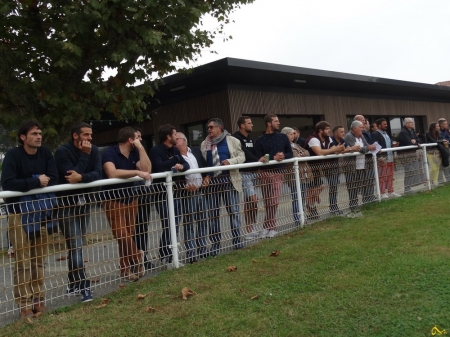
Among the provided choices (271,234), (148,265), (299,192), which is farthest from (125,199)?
(299,192)

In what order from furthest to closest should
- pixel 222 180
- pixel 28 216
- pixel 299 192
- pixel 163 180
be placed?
1. pixel 299 192
2. pixel 222 180
3. pixel 163 180
4. pixel 28 216

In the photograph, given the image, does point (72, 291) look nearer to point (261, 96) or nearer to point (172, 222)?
point (172, 222)

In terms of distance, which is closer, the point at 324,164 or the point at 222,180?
the point at 222,180

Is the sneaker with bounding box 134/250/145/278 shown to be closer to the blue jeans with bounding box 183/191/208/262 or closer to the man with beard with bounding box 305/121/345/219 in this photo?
the blue jeans with bounding box 183/191/208/262

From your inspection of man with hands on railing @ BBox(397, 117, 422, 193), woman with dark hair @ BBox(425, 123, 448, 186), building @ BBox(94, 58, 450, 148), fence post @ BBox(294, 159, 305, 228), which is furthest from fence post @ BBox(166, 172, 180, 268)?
woman with dark hair @ BBox(425, 123, 448, 186)

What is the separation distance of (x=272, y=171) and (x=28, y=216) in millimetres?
3495

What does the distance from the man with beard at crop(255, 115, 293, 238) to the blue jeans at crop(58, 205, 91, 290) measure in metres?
2.70

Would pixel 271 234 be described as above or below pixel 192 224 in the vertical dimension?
below

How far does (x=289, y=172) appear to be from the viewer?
21.4 feet

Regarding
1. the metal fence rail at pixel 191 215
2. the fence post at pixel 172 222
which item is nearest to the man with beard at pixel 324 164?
the metal fence rail at pixel 191 215

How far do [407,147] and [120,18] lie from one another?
20.5 ft

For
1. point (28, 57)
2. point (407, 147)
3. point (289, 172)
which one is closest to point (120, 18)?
point (28, 57)

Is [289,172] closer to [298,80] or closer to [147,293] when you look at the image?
[147,293]

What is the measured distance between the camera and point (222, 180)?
5.57 metres
